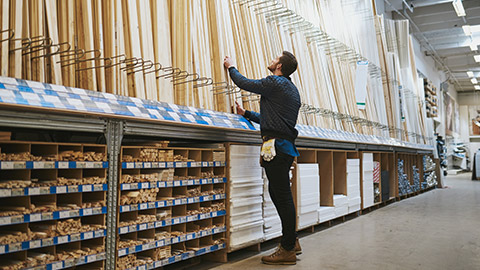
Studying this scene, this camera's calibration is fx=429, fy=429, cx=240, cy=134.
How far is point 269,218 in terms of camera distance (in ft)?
12.0

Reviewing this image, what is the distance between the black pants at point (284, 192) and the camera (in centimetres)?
316

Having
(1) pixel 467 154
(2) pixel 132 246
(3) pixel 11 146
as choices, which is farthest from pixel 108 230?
(1) pixel 467 154

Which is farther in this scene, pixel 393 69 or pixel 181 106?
pixel 393 69

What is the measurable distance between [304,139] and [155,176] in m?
2.16

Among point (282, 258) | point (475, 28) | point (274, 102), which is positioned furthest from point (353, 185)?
point (475, 28)

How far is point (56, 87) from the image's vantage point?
2.15m

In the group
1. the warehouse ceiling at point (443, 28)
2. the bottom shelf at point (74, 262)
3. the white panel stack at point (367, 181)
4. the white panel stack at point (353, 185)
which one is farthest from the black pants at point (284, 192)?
the warehouse ceiling at point (443, 28)

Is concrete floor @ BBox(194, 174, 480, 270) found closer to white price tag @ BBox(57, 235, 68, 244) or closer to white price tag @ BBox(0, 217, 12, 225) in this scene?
white price tag @ BBox(57, 235, 68, 244)

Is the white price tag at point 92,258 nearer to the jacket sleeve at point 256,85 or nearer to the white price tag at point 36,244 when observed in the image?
the white price tag at point 36,244

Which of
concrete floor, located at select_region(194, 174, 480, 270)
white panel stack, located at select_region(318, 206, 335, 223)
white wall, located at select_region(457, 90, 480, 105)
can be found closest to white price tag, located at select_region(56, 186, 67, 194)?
concrete floor, located at select_region(194, 174, 480, 270)

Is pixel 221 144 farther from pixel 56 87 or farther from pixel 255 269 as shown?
pixel 56 87

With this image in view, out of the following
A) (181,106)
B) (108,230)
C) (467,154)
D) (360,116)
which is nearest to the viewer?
(108,230)

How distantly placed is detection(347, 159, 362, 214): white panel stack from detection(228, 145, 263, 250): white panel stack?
2224mm

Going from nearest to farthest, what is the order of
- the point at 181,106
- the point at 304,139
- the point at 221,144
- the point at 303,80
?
the point at 181,106, the point at 221,144, the point at 304,139, the point at 303,80
